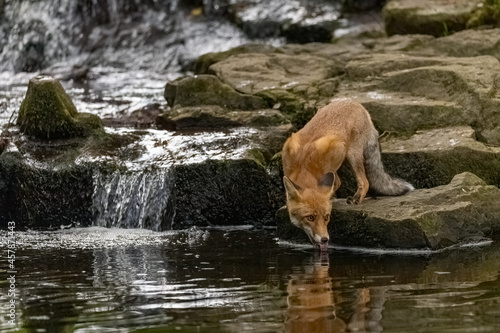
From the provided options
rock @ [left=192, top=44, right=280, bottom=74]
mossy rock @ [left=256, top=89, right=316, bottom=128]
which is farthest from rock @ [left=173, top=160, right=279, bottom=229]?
rock @ [left=192, top=44, right=280, bottom=74]

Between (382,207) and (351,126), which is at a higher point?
(351,126)

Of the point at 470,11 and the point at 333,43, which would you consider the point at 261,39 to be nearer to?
the point at 333,43

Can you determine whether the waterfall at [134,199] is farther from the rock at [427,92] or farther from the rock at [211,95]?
the rock at [427,92]

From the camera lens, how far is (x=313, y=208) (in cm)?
793

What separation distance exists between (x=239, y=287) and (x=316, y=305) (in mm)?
962

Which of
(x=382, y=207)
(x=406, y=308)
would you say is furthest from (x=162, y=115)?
(x=406, y=308)

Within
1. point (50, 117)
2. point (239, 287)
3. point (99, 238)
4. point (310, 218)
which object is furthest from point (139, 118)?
point (239, 287)

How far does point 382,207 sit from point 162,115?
4.80 m

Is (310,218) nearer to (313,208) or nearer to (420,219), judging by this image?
(313,208)

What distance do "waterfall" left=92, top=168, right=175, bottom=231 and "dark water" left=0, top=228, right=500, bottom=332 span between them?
0.85 meters

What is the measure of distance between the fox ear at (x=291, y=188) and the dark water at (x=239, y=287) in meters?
0.61

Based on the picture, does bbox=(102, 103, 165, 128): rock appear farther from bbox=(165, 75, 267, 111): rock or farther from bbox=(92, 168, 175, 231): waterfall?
bbox=(92, 168, 175, 231): waterfall

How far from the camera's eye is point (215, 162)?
10.1 metres

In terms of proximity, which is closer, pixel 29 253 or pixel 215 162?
pixel 29 253
